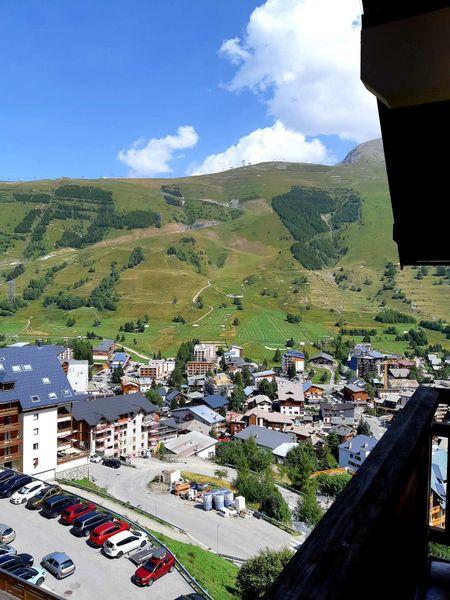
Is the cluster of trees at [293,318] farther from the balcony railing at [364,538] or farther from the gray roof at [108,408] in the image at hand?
the balcony railing at [364,538]

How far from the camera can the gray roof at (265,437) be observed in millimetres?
28923

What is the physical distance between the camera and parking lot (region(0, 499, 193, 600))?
7.82 meters

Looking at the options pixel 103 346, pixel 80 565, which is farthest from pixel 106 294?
pixel 80 565

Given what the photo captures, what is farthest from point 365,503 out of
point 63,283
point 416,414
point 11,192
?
point 11,192

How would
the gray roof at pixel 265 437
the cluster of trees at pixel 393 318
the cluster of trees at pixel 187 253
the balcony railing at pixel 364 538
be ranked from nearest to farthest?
the balcony railing at pixel 364 538, the gray roof at pixel 265 437, the cluster of trees at pixel 393 318, the cluster of trees at pixel 187 253

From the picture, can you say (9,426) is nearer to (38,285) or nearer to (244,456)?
(244,456)

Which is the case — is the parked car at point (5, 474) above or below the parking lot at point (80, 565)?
above

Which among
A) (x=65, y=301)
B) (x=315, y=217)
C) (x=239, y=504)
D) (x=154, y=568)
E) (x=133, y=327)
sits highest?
(x=315, y=217)

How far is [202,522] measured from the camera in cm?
1460

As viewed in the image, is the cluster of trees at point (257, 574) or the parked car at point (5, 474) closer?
the cluster of trees at point (257, 574)

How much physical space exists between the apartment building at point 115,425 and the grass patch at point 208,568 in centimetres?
1104

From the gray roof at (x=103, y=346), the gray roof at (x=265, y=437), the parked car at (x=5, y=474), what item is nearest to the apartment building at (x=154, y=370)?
the gray roof at (x=103, y=346)

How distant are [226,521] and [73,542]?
23.9ft

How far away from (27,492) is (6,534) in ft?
5.55
